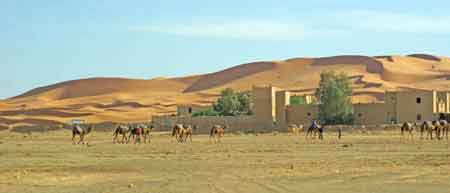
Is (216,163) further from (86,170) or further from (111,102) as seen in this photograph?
(111,102)

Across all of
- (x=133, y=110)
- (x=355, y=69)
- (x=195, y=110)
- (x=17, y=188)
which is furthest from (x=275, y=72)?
(x=17, y=188)

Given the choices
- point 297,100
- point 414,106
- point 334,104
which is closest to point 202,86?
point 297,100

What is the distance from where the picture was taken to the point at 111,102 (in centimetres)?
14050

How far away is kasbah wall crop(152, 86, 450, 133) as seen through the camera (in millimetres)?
70062

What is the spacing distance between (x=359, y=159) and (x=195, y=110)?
61477 mm

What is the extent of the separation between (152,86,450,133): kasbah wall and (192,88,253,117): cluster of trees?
16.6ft

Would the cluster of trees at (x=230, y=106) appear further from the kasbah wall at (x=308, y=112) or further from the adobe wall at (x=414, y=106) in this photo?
the adobe wall at (x=414, y=106)

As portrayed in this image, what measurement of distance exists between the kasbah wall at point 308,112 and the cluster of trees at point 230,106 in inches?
199

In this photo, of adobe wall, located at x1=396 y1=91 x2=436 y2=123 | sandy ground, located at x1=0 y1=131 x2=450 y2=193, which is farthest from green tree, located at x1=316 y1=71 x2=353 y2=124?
sandy ground, located at x1=0 y1=131 x2=450 y2=193

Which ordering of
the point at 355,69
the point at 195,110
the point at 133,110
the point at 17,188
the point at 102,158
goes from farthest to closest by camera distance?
the point at 355,69 < the point at 133,110 < the point at 195,110 < the point at 102,158 < the point at 17,188

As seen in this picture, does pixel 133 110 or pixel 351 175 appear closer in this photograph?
pixel 351 175

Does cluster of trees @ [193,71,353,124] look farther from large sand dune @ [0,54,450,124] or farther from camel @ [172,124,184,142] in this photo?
large sand dune @ [0,54,450,124]

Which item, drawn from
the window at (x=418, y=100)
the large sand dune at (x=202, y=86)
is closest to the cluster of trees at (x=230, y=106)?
the window at (x=418, y=100)

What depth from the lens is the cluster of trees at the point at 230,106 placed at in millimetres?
81562
